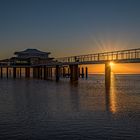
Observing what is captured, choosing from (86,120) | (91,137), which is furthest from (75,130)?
(86,120)

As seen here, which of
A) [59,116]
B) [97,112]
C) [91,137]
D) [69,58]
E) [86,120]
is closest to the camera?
[91,137]

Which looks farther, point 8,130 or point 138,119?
point 138,119

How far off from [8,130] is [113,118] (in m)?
5.49

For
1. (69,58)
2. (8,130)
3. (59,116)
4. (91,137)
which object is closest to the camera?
(91,137)

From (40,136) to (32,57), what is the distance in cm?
8378

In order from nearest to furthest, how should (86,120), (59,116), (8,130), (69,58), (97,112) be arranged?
(8,130) < (86,120) < (59,116) < (97,112) < (69,58)

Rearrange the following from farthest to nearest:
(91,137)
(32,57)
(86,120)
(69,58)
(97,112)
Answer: (32,57)
(69,58)
(97,112)
(86,120)
(91,137)

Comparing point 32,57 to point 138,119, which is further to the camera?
point 32,57

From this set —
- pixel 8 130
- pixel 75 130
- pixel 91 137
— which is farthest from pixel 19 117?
pixel 91 137

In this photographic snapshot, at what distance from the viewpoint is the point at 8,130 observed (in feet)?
38.2

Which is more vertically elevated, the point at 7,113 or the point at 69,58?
the point at 69,58

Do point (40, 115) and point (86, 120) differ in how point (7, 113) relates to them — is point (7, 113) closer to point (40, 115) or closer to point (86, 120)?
point (40, 115)

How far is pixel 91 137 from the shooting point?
35.0 feet

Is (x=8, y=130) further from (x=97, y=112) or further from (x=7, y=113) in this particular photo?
(x=97, y=112)
